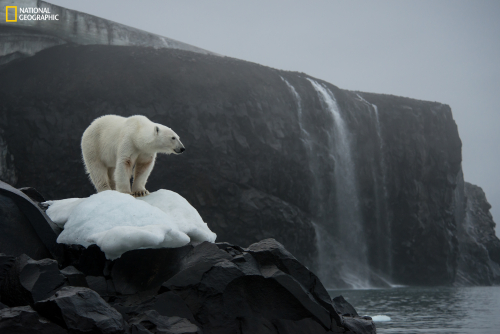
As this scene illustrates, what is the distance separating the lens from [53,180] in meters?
22.2

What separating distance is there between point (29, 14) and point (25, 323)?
21.5 metres

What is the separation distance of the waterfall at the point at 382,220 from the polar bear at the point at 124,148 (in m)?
25.5

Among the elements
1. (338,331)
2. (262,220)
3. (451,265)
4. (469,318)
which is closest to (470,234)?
(451,265)

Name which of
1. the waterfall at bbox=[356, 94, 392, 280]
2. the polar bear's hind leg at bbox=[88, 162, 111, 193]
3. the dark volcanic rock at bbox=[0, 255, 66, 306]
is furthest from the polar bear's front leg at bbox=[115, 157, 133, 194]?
the waterfall at bbox=[356, 94, 392, 280]

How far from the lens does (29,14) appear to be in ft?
72.2

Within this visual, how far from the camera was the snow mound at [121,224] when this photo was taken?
5.56 meters

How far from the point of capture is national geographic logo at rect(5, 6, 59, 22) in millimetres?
21234

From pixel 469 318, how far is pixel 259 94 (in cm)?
1688

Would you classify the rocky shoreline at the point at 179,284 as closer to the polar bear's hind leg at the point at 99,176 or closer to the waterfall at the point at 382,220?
the polar bear's hind leg at the point at 99,176

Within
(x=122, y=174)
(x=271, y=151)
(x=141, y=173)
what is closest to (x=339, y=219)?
(x=271, y=151)

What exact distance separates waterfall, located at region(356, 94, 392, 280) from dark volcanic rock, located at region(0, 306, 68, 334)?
28.1 meters

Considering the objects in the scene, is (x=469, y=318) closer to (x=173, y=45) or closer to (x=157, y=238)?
(x=157, y=238)

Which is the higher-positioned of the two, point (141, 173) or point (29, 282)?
point (141, 173)

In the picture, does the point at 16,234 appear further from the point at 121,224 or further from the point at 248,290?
the point at 248,290
